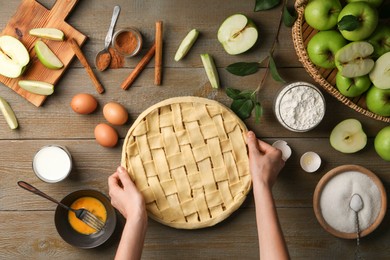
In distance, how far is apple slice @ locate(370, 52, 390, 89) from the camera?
47.5 inches

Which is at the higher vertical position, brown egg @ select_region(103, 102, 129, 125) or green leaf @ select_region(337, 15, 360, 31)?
green leaf @ select_region(337, 15, 360, 31)

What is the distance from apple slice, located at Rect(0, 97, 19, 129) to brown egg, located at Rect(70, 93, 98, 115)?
17 cm

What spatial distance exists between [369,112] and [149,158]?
1.99ft

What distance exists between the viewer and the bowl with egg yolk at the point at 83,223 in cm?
137

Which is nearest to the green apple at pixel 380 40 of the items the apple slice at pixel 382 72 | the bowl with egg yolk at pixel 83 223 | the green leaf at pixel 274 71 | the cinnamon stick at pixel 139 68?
the apple slice at pixel 382 72

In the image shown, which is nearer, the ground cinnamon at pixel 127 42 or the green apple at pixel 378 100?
the green apple at pixel 378 100

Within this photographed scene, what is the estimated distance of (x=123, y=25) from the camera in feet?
4.54

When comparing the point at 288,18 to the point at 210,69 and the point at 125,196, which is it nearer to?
the point at 210,69

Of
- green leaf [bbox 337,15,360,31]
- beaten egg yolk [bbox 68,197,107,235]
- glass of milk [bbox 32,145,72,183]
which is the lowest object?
beaten egg yolk [bbox 68,197,107,235]

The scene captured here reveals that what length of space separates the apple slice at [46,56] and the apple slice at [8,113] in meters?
0.16

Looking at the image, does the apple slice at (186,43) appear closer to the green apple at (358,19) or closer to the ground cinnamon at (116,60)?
the ground cinnamon at (116,60)

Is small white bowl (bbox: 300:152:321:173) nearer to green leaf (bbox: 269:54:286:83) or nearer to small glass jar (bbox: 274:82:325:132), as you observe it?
small glass jar (bbox: 274:82:325:132)

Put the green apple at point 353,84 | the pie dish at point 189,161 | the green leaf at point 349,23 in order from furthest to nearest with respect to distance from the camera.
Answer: the pie dish at point 189,161 < the green apple at point 353,84 < the green leaf at point 349,23

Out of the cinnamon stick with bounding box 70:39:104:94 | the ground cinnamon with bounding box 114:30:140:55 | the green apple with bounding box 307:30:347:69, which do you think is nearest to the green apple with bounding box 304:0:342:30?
the green apple with bounding box 307:30:347:69
